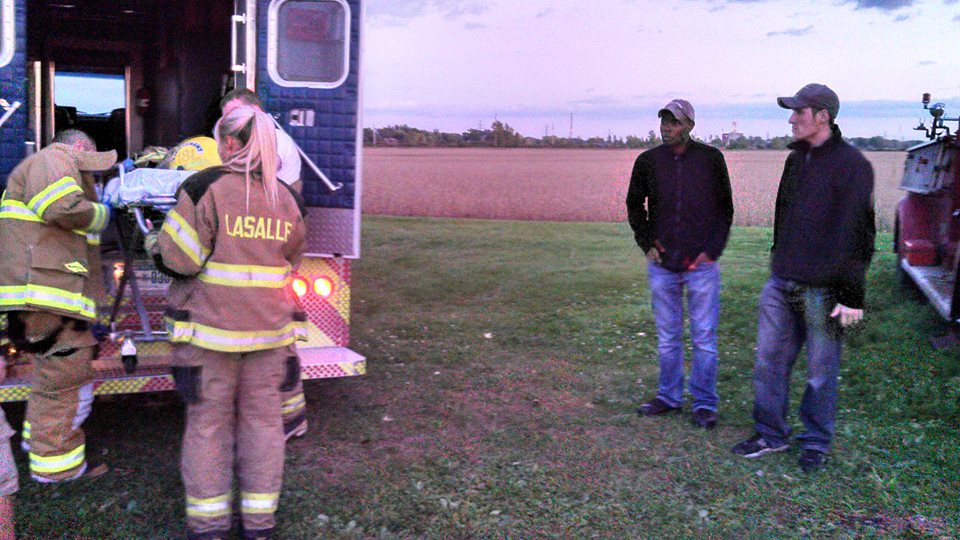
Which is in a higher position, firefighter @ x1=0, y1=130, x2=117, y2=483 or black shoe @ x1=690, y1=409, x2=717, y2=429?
firefighter @ x1=0, y1=130, x2=117, y2=483

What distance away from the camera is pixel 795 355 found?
5.23 meters

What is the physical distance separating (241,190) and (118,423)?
2585 millimetres

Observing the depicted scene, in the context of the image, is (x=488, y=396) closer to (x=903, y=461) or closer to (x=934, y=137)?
(x=903, y=461)

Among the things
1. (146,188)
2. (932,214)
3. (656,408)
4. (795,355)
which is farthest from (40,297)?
(932,214)

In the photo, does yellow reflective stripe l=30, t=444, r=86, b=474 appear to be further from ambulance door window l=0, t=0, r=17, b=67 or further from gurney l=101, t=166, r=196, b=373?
ambulance door window l=0, t=0, r=17, b=67

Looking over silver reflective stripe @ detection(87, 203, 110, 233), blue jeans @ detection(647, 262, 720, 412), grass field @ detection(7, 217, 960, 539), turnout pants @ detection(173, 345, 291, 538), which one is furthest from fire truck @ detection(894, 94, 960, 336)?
silver reflective stripe @ detection(87, 203, 110, 233)

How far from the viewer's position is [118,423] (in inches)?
227

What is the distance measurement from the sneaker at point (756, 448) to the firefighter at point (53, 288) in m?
3.57

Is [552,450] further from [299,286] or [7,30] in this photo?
[7,30]

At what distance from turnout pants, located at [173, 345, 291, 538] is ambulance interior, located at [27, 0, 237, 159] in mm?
5573

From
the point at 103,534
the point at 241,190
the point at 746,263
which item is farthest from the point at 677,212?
the point at 746,263

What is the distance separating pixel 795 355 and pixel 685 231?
99 centimetres

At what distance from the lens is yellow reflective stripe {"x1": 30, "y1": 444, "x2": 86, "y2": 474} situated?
4.66m

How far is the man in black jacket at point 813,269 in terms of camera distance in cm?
477
